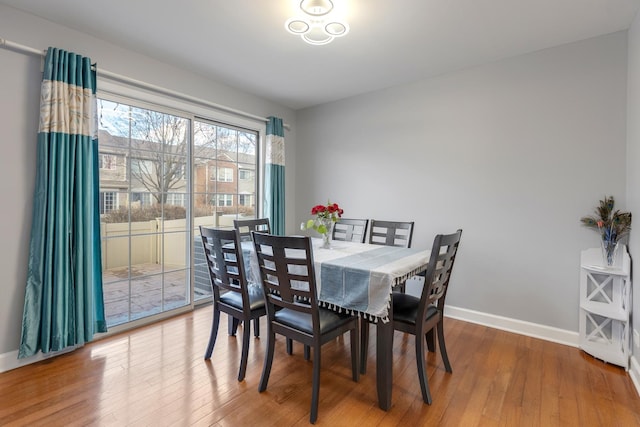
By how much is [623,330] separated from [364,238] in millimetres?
2080

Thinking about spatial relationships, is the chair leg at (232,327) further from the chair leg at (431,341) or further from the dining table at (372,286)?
the chair leg at (431,341)

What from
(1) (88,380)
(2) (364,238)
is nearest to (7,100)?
(1) (88,380)

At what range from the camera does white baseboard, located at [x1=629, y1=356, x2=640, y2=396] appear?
2005mm

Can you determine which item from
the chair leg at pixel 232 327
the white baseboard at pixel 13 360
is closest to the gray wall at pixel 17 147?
the white baseboard at pixel 13 360

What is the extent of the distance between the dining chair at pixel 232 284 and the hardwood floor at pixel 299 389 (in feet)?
0.89

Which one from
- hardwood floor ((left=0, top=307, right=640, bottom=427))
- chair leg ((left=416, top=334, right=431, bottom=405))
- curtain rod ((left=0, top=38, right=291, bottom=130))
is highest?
curtain rod ((left=0, top=38, right=291, bottom=130))

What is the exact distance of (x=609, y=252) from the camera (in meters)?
2.37

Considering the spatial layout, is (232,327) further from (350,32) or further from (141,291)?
(350,32)

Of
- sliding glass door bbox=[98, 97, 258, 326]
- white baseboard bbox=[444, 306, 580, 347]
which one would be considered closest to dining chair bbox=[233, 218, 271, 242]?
sliding glass door bbox=[98, 97, 258, 326]

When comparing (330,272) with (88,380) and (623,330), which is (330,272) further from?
(623,330)

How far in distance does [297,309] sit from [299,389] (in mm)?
607

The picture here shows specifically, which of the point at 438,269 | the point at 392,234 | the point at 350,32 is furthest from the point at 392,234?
the point at 350,32

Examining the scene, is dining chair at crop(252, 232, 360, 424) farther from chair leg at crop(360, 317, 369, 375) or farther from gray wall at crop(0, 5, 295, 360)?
gray wall at crop(0, 5, 295, 360)

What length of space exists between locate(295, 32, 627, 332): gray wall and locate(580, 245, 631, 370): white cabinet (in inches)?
7.3
